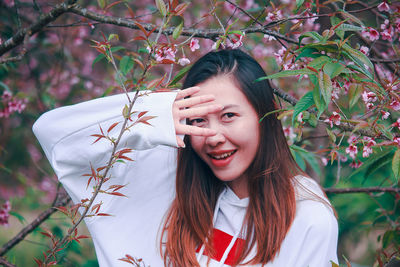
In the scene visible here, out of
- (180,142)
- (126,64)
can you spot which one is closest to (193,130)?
(180,142)

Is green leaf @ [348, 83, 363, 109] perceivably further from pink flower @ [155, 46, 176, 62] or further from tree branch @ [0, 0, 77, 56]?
tree branch @ [0, 0, 77, 56]

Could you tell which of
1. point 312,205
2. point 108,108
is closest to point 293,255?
point 312,205

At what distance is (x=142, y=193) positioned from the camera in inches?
66.9

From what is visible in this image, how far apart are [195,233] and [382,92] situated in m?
0.83

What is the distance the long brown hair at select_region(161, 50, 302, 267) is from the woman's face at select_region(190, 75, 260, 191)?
4 centimetres

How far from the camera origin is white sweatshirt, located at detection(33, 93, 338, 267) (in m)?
1.43

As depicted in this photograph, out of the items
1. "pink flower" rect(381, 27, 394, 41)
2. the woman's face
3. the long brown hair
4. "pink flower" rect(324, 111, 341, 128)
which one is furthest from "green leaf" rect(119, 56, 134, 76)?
"pink flower" rect(381, 27, 394, 41)

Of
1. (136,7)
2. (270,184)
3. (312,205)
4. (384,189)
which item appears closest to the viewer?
(312,205)

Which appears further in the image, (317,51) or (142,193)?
(142,193)

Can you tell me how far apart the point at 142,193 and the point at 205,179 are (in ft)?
0.86

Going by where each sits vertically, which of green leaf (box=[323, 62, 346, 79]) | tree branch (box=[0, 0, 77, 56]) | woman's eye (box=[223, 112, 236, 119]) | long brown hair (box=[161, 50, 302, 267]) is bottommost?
long brown hair (box=[161, 50, 302, 267])

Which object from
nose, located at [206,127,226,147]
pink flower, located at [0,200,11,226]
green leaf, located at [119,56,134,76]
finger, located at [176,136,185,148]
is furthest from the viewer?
pink flower, located at [0,200,11,226]

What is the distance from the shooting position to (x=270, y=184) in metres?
1.62

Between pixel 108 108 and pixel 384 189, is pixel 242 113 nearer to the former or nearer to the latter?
pixel 108 108
